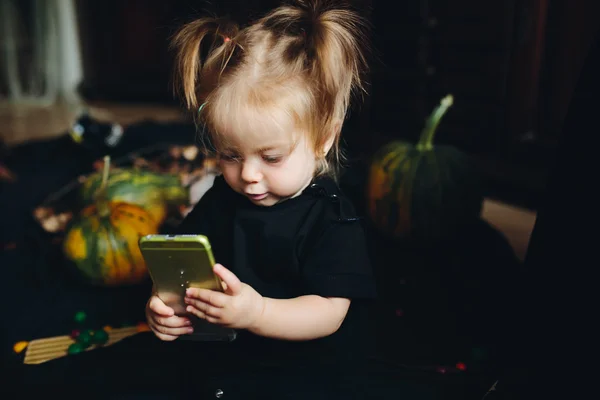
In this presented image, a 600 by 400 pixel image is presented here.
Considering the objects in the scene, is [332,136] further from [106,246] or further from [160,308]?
[106,246]

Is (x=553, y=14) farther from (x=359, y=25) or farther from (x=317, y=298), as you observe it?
(x=317, y=298)

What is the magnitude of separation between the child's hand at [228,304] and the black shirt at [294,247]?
4.8 inches

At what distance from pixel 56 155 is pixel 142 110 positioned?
1.47 meters

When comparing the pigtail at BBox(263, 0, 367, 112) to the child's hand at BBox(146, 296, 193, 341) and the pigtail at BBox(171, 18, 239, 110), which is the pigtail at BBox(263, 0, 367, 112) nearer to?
the pigtail at BBox(171, 18, 239, 110)

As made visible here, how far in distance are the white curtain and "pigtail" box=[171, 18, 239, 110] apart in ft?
11.2

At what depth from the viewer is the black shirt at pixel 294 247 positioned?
841mm

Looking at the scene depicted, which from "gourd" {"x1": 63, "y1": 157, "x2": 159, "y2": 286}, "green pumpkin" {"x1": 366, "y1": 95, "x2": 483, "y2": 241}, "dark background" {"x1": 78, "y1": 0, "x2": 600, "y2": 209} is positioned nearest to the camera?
"gourd" {"x1": 63, "y1": 157, "x2": 159, "y2": 286}

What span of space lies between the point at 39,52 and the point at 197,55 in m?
3.63

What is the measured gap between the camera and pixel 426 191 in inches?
52.9

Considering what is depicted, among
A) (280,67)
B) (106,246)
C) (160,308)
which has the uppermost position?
(280,67)

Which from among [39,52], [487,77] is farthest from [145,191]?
[39,52]

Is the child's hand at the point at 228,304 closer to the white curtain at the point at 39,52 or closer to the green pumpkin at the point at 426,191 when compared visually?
the green pumpkin at the point at 426,191

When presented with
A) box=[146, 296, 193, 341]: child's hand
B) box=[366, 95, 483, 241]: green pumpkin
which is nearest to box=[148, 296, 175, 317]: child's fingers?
box=[146, 296, 193, 341]: child's hand

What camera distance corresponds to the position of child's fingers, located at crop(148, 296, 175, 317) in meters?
0.78
